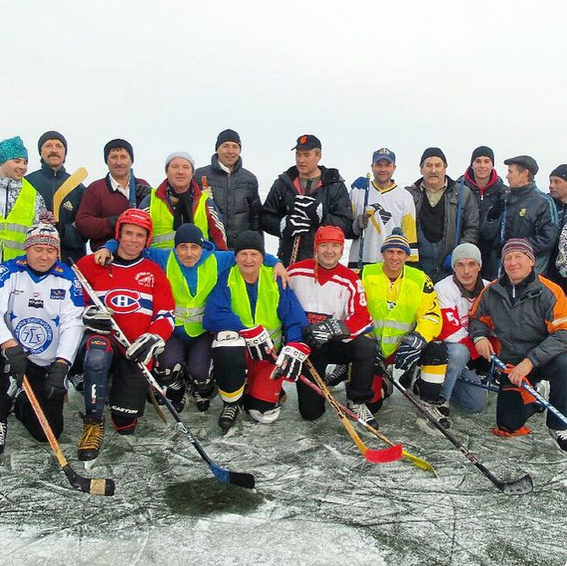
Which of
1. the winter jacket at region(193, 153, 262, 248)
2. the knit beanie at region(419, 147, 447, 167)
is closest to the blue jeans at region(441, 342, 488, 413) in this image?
the knit beanie at region(419, 147, 447, 167)

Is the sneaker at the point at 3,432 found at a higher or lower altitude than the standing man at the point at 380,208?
lower

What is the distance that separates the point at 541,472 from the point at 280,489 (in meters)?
1.36

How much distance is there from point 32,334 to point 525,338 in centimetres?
283

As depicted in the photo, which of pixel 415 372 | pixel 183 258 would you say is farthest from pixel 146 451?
pixel 415 372

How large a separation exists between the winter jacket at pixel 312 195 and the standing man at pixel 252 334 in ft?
2.70

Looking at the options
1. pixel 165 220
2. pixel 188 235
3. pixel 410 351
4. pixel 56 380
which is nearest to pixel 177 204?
pixel 165 220

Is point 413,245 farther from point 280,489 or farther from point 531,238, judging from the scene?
point 280,489

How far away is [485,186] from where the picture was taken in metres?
4.70

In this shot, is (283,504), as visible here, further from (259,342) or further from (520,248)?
(520,248)

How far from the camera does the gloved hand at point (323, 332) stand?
3.52 metres

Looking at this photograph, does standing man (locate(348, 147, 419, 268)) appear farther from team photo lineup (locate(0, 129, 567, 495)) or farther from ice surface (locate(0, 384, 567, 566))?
ice surface (locate(0, 384, 567, 566))

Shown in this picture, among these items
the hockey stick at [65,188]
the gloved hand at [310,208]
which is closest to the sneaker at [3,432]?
the hockey stick at [65,188]

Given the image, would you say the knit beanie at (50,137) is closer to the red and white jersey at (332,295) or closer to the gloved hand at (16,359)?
the gloved hand at (16,359)

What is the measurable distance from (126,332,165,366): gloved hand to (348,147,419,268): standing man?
1.90 meters
